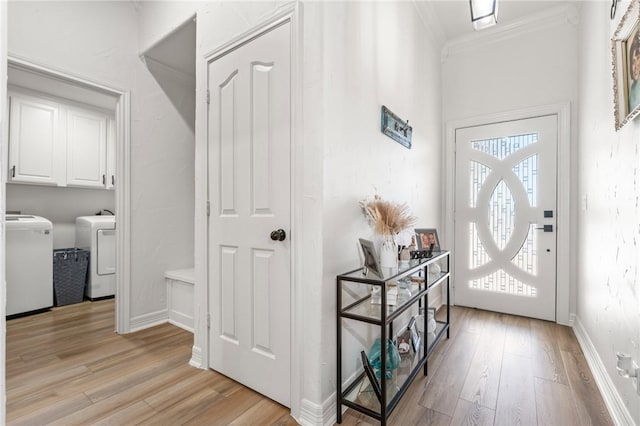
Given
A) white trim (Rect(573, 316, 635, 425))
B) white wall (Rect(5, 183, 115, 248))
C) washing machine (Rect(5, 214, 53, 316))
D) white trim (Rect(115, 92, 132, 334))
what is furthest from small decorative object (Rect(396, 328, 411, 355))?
A: white wall (Rect(5, 183, 115, 248))

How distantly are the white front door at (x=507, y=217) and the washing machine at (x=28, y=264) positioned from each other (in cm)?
435

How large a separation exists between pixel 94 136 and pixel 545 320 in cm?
548

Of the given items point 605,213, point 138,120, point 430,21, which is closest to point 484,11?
point 430,21

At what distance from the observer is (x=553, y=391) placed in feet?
5.98

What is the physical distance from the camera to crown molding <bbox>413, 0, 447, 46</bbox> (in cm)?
285

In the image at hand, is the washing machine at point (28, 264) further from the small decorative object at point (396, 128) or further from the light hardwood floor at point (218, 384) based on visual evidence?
the small decorative object at point (396, 128)

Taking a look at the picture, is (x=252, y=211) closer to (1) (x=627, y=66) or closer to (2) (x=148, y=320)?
(2) (x=148, y=320)

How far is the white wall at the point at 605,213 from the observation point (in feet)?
4.65

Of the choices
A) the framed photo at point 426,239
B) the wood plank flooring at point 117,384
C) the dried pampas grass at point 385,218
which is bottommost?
A: the wood plank flooring at point 117,384

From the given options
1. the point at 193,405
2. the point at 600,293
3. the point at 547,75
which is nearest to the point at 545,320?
the point at 600,293

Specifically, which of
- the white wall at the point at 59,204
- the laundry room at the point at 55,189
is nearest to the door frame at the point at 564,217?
the laundry room at the point at 55,189

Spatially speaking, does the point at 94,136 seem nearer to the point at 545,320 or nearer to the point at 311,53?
the point at 311,53

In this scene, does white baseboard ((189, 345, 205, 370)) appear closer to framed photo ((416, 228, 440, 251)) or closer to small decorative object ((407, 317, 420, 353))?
small decorative object ((407, 317, 420, 353))

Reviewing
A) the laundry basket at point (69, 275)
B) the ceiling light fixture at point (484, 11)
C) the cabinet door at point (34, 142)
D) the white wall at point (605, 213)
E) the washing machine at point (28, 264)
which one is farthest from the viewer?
the laundry basket at point (69, 275)
